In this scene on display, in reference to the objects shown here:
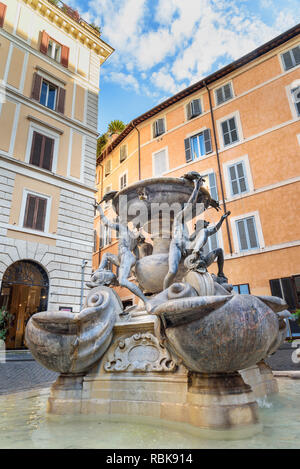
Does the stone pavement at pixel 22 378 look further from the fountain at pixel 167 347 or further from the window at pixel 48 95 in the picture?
the window at pixel 48 95

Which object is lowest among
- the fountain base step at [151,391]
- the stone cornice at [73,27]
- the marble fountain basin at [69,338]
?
the fountain base step at [151,391]

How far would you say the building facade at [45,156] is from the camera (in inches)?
454

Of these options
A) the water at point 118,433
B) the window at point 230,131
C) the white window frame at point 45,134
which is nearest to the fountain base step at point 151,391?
the water at point 118,433

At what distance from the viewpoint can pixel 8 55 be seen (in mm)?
13352

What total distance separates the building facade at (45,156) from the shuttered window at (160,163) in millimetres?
4781

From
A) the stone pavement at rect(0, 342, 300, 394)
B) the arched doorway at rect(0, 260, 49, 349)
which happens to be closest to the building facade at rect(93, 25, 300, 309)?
the arched doorway at rect(0, 260, 49, 349)

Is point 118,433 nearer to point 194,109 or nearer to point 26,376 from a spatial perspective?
point 26,376

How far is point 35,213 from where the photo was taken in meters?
12.0

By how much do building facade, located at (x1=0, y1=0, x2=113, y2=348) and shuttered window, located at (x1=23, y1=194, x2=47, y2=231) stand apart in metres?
0.04

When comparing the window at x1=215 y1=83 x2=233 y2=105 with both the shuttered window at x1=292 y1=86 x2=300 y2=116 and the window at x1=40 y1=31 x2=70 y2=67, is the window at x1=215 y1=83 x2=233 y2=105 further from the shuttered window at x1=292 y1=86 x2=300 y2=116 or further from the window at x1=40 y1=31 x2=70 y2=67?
the window at x1=40 y1=31 x2=70 y2=67

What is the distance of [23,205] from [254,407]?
11.5 m

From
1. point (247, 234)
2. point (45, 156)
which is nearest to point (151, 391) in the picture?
point (247, 234)

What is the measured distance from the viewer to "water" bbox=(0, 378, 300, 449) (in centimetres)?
182

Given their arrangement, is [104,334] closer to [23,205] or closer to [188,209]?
[188,209]
